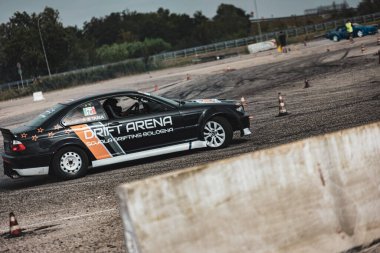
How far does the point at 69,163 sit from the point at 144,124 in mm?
1495

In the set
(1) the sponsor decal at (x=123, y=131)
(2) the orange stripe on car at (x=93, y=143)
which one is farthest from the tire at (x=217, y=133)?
(2) the orange stripe on car at (x=93, y=143)

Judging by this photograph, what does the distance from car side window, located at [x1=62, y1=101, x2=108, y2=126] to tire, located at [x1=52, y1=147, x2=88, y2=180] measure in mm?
501

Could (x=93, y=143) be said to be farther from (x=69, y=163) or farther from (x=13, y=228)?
(x=13, y=228)

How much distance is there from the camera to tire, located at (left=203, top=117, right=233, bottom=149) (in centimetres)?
1148

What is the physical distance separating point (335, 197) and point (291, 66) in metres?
24.0

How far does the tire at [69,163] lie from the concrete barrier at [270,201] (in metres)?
6.30

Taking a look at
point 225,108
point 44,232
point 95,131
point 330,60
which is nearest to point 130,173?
point 95,131

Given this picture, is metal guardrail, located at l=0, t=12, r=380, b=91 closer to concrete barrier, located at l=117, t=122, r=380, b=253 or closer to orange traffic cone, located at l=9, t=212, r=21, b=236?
orange traffic cone, located at l=9, t=212, r=21, b=236

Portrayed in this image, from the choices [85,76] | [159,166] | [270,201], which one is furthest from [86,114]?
[85,76]

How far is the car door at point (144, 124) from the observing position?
1098 centimetres

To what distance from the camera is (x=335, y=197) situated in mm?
5336

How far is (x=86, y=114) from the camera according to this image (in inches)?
431

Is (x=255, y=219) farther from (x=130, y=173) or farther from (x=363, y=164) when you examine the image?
(x=130, y=173)

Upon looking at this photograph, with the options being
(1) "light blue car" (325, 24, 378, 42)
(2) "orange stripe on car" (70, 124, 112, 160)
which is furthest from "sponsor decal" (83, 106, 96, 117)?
(1) "light blue car" (325, 24, 378, 42)
